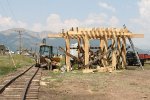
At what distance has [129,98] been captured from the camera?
15.4m

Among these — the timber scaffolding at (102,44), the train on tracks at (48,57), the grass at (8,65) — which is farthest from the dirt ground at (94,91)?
the train on tracks at (48,57)

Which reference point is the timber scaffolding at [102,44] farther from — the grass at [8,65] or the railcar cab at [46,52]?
the grass at [8,65]

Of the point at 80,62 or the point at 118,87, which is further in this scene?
the point at 80,62

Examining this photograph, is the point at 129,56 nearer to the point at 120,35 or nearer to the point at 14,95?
the point at 120,35

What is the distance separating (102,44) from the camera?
115 ft

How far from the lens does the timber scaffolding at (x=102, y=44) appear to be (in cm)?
3138

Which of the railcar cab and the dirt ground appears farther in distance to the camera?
the railcar cab

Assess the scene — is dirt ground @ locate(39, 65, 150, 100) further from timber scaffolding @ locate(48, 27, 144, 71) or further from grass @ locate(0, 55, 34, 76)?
grass @ locate(0, 55, 34, 76)

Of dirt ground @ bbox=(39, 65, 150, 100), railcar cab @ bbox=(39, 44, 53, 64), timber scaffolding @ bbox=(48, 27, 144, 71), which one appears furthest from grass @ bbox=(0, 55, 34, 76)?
dirt ground @ bbox=(39, 65, 150, 100)

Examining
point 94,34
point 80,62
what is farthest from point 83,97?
point 80,62

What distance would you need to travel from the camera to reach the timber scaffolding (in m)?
31.4

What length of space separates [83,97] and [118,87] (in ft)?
12.0

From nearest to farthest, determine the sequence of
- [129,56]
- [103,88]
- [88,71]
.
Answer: [103,88] → [88,71] → [129,56]

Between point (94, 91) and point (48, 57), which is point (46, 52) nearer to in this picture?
point (48, 57)
